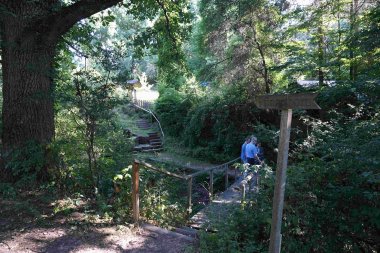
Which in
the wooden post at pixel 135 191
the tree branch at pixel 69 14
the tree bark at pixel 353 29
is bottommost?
the wooden post at pixel 135 191

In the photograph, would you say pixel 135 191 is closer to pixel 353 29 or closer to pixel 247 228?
pixel 247 228

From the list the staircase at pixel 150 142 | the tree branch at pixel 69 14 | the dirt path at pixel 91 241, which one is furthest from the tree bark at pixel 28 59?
the staircase at pixel 150 142

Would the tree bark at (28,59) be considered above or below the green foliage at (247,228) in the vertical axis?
above

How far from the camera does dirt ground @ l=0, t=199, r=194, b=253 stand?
3924mm

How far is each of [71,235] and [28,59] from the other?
3.42 m

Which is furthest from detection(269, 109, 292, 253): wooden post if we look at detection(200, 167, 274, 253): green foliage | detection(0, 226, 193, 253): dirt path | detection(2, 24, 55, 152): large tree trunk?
detection(2, 24, 55, 152): large tree trunk

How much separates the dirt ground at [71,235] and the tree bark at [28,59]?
4.67ft

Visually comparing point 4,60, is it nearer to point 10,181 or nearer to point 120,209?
point 10,181

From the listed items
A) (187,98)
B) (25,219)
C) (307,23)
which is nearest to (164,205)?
(25,219)

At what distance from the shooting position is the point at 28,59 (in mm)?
5531

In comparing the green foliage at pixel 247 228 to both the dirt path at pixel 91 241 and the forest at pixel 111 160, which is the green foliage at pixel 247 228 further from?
the dirt path at pixel 91 241

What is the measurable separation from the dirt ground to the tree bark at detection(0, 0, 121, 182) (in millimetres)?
1422

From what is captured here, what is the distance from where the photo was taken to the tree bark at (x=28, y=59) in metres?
5.44

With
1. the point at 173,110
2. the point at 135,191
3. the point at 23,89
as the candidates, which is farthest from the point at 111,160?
the point at 173,110
